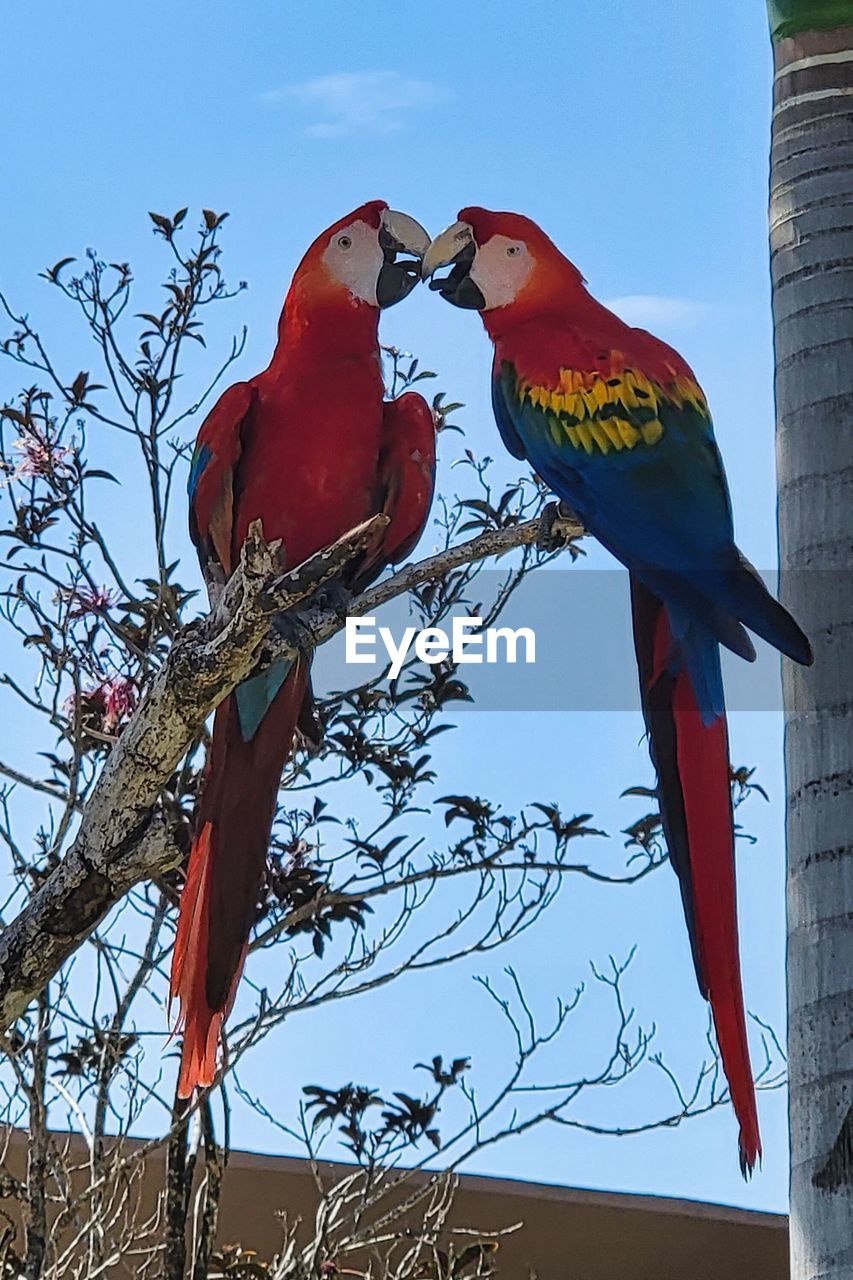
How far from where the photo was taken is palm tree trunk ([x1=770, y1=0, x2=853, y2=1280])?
4.85 ft

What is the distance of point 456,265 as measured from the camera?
6.18 feet

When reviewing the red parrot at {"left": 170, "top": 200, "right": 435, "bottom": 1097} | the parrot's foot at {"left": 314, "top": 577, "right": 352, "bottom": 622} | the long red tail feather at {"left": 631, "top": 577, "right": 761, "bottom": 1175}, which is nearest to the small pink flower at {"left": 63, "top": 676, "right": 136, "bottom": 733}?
the red parrot at {"left": 170, "top": 200, "right": 435, "bottom": 1097}

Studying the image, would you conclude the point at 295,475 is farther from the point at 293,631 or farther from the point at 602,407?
the point at 602,407

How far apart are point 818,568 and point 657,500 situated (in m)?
0.20

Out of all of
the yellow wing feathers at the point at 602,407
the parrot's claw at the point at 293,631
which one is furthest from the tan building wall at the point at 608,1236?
the yellow wing feathers at the point at 602,407

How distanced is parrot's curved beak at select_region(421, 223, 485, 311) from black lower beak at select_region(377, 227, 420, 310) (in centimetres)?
2

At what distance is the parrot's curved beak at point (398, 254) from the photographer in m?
1.90

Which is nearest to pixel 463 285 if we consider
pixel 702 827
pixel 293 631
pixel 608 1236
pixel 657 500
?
pixel 657 500

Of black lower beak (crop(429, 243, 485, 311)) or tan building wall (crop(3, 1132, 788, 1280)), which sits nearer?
black lower beak (crop(429, 243, 485, 311))

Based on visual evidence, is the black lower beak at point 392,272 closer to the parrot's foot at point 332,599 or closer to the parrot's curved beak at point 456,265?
the parrot's curved beak at point 456,265

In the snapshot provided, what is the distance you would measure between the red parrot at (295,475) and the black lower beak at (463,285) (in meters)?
0.04

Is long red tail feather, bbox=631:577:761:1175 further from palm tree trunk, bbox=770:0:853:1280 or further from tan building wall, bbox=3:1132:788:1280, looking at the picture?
tan building wall, bbox=3:1132:788:1280

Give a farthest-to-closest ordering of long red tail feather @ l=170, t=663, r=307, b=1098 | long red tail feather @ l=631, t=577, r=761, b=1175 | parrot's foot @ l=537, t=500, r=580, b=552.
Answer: parrot's foot @ l=537, t=500, r=580, b=552
long red tail feather @ l=170, t=663, r=307, b=1098
long red tail feather @ l=631, t=577, r=761, b=1175

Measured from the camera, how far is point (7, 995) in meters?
1.58
